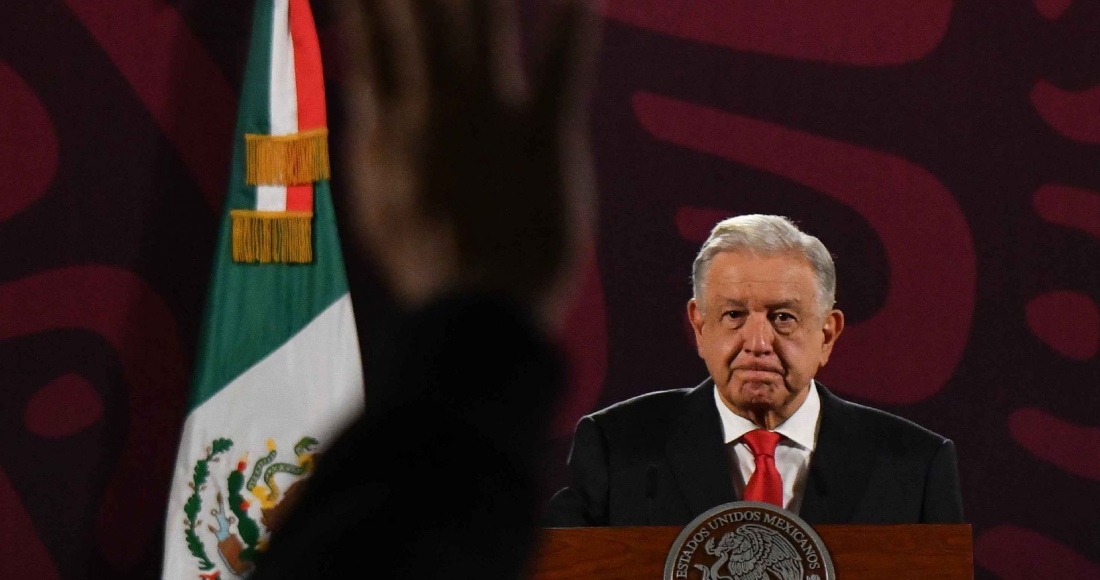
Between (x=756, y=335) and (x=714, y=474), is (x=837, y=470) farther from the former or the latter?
(x=756, y=335)

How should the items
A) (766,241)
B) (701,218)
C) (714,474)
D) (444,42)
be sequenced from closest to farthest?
(444,42) < (714,474) < (766,241) < (701,218)

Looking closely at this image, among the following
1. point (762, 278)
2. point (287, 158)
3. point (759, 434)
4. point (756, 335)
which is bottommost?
point (759, 434)

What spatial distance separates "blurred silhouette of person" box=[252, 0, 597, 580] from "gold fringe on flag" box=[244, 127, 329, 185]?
134 inches

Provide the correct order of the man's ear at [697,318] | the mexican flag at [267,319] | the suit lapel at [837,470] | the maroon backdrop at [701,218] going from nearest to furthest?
1. the suit lapel at [837,470]
2. the man's ear at [697,318]
3. the mexican flag at [267,319]
4. the maroon backdrop at [701,218]

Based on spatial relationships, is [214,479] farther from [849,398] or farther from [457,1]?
[457,1]

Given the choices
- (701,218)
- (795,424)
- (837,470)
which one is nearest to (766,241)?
(795,424)

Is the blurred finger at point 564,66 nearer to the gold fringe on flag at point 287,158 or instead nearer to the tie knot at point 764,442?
the tie knot at point 764,442

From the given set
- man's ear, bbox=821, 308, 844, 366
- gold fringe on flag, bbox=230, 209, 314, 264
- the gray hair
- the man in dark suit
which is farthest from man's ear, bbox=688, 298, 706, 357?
gold fringe on flag, bbox=230, 209, 314, 264

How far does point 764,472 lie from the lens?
8.11 ft

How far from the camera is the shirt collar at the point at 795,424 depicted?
2576 mm

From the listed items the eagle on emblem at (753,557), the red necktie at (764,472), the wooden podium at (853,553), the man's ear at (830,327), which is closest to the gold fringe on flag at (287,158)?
the man's ear at (830,327)

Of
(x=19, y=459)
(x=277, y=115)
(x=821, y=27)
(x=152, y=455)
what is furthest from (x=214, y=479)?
(x=821, y=27)

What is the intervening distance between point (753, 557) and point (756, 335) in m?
0.90

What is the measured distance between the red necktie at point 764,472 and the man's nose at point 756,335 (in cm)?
20
